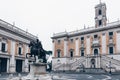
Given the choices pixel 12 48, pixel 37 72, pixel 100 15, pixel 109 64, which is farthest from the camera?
pixel 100 15

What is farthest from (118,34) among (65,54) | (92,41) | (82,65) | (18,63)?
(18,63)

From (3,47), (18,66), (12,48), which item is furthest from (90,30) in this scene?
(3,47)

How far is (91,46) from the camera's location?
168ft

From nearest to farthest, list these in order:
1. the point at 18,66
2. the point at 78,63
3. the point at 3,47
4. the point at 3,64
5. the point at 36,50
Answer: the point at 36,50
the point at 3,47
the point at 3,64
the point at 18,66
the point at 78,63

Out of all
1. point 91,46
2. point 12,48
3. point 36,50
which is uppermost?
point 91,46

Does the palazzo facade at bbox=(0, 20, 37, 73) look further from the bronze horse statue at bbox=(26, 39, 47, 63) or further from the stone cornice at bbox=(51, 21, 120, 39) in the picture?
the bronze horse statue at bbox=(26, 39, 47, 63)

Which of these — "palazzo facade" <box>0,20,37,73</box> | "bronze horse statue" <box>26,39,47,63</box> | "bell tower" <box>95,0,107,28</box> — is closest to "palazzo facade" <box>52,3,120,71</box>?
"bell tower" <box>95,0,107,28</box>

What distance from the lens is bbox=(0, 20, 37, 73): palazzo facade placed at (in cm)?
3881

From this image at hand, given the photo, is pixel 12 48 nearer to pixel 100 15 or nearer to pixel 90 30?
pixel 90 30

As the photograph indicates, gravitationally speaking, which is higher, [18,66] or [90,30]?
[90,30]

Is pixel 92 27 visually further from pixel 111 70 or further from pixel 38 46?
pixel 38 46

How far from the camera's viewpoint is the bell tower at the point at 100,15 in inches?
1999

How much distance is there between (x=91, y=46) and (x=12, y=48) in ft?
74.6

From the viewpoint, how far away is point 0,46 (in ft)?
124
